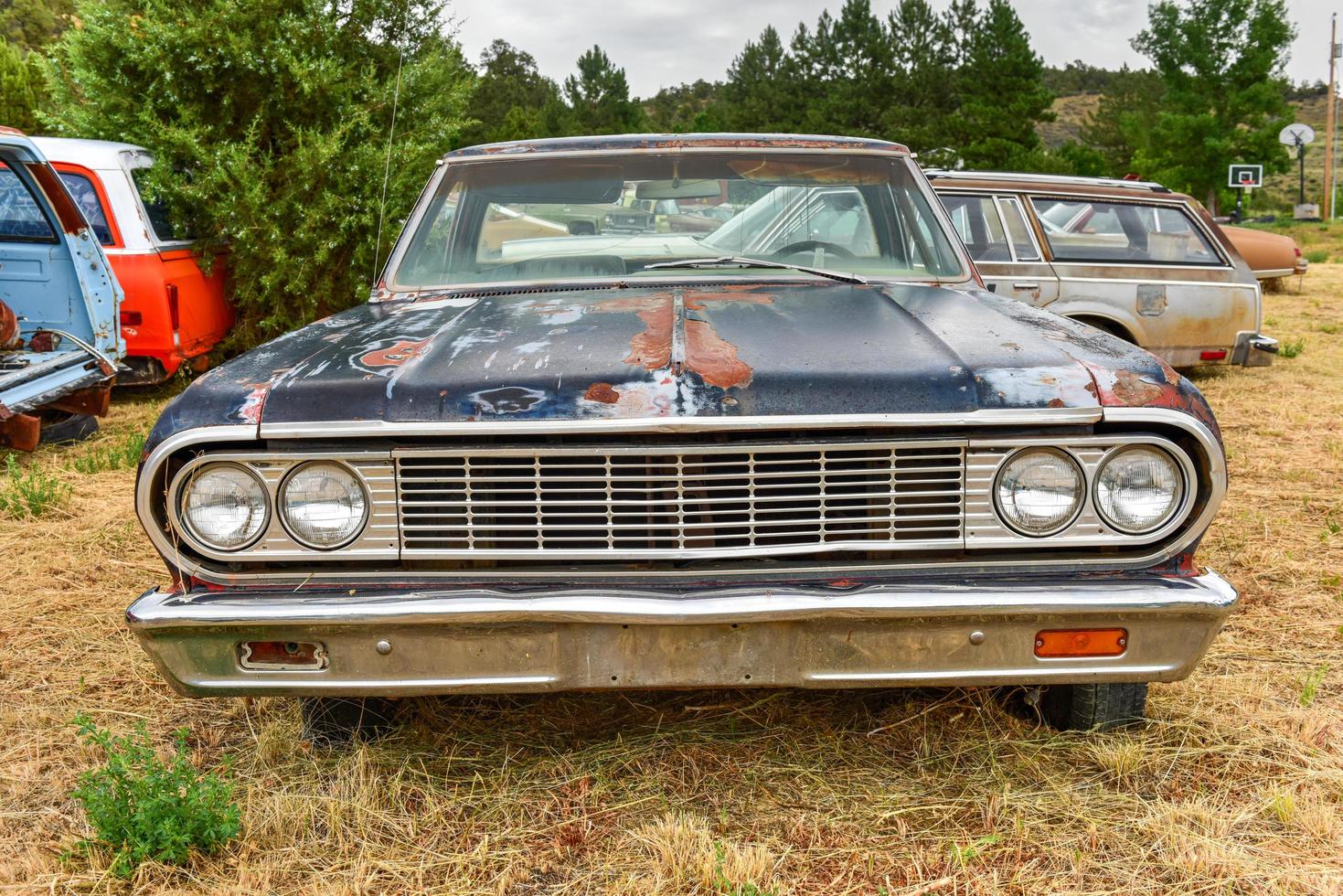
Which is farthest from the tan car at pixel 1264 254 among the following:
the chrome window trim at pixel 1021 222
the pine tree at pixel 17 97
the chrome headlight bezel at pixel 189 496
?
the pine tree at pixel 17 97

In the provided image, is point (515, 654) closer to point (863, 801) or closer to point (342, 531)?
point (342, 531)

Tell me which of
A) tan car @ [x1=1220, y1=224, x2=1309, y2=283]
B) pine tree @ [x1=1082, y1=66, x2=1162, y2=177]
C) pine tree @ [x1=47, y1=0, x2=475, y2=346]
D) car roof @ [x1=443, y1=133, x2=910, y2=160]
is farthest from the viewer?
pine tree @ [x1=1082, y1=66, x2=1162, y2=177]

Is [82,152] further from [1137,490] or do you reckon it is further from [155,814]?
[1137,490]

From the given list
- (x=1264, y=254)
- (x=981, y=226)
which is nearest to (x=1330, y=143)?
(x=1264, y=254)

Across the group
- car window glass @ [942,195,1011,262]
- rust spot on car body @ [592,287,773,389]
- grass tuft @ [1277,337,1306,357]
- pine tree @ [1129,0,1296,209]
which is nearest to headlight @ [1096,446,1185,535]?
rust spot on car body @ [592,287,773,389]

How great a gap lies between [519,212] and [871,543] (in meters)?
1.87

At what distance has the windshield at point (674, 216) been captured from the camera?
3328mm

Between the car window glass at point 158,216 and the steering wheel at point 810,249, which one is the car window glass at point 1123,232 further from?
the car window glass at point 158,216

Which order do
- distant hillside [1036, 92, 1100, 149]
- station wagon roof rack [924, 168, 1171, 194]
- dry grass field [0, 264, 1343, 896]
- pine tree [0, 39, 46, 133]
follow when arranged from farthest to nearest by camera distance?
distant hillside [1036, 92, 1100, 149] → pine tree [0, 39, 46, 133] → station wagon roof rack [924, 168, 1171, 194] → dry grass field [0, 264, 1343, 896]

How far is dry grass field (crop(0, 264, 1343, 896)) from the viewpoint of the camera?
2238 mm

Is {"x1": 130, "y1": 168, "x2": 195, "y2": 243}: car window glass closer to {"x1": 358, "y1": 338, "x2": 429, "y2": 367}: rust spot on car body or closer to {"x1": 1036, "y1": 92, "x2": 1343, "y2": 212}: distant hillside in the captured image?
{"x1": 358, "y1": 338, "x2": 429, "y2": 367}: rust spot on car body

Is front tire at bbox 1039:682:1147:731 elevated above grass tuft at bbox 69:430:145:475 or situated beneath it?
situated beneath

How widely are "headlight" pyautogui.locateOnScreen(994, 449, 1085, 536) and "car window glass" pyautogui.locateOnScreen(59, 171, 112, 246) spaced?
679 cm

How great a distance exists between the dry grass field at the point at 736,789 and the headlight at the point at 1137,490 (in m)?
0.70
